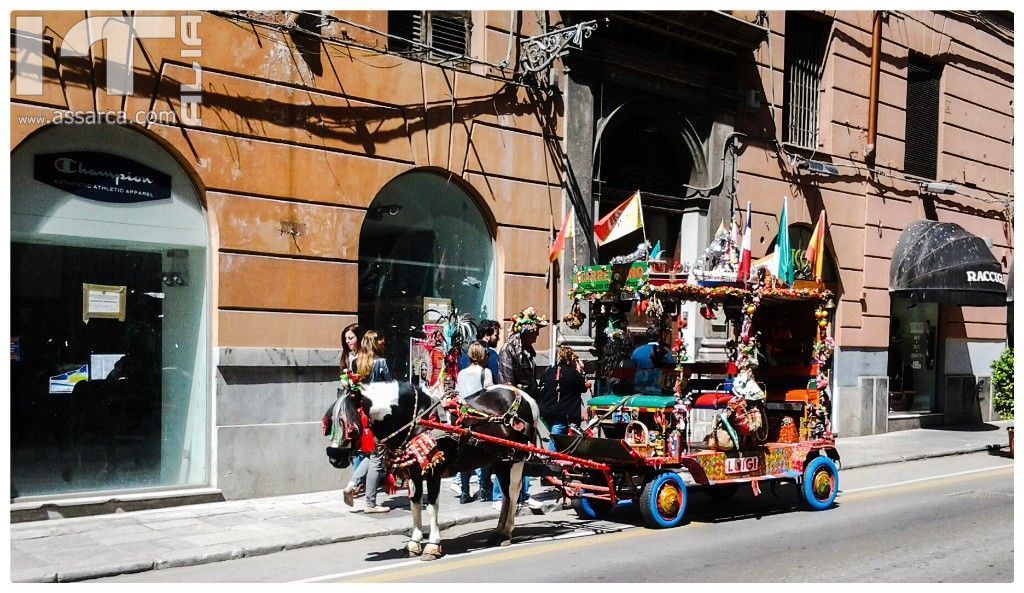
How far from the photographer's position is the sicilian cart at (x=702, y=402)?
10.4 meters

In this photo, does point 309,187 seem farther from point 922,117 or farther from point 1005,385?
point 922,117

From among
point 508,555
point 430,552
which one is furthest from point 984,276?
point 430,552

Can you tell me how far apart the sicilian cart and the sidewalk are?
158cm

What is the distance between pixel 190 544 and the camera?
31.3ft

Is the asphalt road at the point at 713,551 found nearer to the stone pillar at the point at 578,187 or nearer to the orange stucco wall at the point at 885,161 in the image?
the stone pillar at the point at 578,187

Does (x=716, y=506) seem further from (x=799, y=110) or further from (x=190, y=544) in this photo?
(x=799, y=110)

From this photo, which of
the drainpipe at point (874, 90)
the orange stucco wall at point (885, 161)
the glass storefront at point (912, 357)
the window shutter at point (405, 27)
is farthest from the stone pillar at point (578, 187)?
the glass storefront at point (912, 357)

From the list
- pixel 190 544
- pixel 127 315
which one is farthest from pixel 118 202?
pixel 190 544

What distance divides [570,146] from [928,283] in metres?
8.99

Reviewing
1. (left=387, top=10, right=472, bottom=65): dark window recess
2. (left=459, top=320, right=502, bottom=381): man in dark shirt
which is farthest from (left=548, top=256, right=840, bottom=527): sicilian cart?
(left=387, top=10, right=472, bottom=65): dark window recess

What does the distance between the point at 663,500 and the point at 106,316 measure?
250 inches

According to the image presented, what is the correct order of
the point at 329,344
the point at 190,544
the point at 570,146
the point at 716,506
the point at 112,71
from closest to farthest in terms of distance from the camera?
the point at 190,544 < the point at 112,71 < the point at 716,506 < the point at 329,344 < the point at 570,146

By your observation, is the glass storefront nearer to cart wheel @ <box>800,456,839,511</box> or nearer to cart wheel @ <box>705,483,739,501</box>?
cart wheel @ <box>800,456,839,511</box>

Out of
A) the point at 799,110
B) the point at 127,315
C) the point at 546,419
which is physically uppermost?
the point at 799,110
